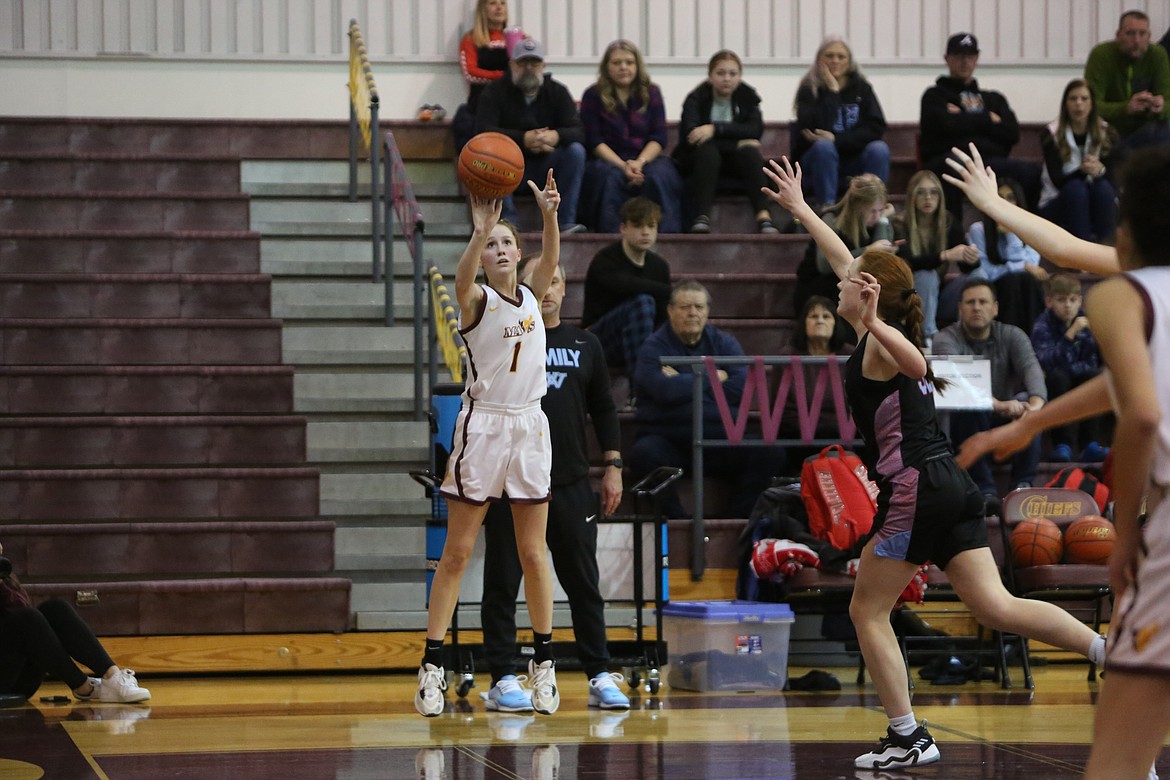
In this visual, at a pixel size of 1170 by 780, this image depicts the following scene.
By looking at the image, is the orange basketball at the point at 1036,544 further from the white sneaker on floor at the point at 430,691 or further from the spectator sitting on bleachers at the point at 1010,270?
the white sneaker on floor at the point at 430,691

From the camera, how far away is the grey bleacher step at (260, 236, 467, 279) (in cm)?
1091

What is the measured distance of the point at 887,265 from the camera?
17.7ft

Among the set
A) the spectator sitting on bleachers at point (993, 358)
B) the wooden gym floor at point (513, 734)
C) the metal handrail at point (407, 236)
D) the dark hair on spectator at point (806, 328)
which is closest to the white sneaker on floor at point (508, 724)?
the wooden gym floor at point (513, 734)

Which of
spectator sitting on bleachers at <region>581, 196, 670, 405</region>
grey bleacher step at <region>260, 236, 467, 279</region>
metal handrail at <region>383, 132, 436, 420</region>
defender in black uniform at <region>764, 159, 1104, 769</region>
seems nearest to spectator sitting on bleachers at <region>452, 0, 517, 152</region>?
metal handrail at <region>383, 132, 436, 420</region>

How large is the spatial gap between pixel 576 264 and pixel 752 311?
3.93 ft

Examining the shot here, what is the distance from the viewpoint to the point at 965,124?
11.6 m

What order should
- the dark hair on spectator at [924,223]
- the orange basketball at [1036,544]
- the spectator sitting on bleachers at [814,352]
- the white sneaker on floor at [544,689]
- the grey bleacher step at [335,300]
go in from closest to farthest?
the white sneaker on floor at [544,689] < the orange basketball at [1036,544] < the spectator sitting on bleachers at [814,352] < the dark hair on spectator at [924,223] < the grey bleacher step at [335,300]

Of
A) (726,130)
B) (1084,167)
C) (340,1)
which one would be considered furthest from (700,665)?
(340,1)

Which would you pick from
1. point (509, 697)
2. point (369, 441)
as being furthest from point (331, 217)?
point (509, 697)

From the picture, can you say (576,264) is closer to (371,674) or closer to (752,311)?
(752,311)

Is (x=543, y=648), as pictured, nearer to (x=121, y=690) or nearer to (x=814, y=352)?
(x=121, y=690)

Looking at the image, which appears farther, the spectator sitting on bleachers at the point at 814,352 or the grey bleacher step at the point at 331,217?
the grey bleacher step at the point at 331,217

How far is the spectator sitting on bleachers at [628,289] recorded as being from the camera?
32.1 ft

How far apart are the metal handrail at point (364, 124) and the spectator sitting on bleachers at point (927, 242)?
3.36 m
